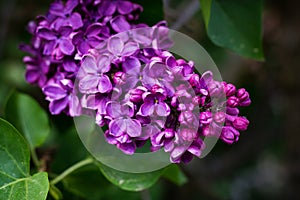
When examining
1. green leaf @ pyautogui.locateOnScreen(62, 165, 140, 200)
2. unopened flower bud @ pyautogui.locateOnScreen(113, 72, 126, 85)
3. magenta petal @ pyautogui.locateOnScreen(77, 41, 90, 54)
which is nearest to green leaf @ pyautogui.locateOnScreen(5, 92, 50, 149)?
green leaf @ pyautogui.locateOnScreen(62, 165, 140, 200)

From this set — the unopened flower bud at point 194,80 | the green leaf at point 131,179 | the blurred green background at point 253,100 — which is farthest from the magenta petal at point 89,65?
the blurred green background at point 253,100

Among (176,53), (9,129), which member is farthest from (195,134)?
(9,129)

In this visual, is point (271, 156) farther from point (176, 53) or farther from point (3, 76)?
point (176, 53)

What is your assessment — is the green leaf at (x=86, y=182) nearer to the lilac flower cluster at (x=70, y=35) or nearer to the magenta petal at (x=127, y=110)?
the lilac flower cluster at (x=70, y=35)

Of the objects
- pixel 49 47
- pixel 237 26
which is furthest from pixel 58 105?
pixel 237 26

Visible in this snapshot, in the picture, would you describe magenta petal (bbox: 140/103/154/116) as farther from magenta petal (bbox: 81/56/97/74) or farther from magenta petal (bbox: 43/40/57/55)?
magenta petal (bbox: 43/40/57/55)
